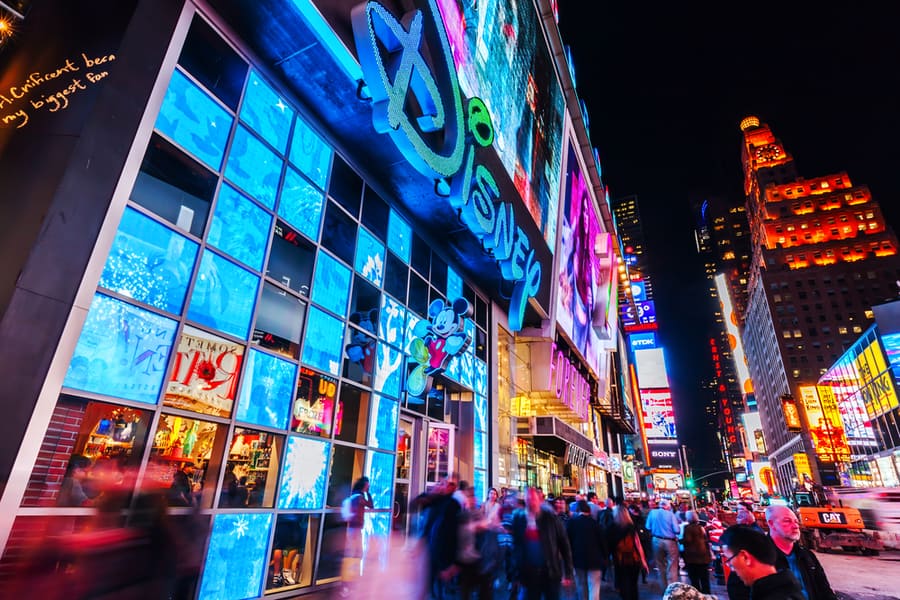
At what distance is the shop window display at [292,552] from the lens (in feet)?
26.0

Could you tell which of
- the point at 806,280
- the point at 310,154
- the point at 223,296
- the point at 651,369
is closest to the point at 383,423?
the point at 223,296

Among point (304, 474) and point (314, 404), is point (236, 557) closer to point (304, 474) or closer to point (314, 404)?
point (304, 474)

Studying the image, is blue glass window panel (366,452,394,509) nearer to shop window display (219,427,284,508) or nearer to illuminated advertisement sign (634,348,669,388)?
shop window display (219,427,284,508)

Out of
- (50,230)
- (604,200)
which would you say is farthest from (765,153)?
(50,230)

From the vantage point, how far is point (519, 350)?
23.2m

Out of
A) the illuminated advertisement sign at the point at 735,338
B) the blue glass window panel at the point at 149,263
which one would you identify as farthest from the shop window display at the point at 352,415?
the illuminated advertisement sign at the point at 735,338

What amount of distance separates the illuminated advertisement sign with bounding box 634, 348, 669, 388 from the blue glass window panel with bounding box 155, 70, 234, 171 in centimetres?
8471

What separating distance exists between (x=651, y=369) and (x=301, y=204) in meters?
87.3

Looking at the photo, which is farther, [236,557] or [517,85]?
[517,85]

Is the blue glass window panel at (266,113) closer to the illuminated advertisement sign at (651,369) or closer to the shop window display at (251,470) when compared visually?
the shop window display at (251,470)

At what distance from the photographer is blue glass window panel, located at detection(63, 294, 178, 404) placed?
5.66m

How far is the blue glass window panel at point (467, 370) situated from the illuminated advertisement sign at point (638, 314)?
7874 cm

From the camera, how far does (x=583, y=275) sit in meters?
31.7

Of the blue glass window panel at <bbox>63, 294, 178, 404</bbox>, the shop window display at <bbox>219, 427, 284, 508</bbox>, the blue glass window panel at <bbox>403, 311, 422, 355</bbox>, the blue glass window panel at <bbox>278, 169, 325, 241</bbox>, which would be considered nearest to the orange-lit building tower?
the blue glass window panel at <bbox>403, 311, 422, 355</bbox>
